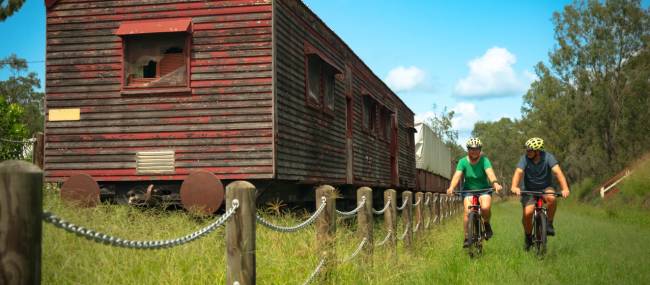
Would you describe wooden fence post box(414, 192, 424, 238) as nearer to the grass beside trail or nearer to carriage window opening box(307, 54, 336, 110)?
the grass beside trail

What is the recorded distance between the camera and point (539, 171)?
889 centimetres

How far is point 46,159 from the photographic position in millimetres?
11344

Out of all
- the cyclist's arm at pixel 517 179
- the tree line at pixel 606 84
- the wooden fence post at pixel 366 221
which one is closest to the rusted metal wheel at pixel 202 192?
the wooden fence post at pixel 366 221

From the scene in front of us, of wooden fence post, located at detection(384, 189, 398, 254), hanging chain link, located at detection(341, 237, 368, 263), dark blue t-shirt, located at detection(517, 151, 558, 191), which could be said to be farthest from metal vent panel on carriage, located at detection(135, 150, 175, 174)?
dark blue t-shirt, located at detection(517, 151, 558, 191)

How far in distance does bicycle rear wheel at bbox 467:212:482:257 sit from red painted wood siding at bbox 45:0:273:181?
11.4 ft

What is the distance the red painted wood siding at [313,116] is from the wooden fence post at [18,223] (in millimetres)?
8533

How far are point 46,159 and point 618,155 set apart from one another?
3869 centimetres

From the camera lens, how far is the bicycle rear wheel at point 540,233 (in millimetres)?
8680

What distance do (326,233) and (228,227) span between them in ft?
6.76

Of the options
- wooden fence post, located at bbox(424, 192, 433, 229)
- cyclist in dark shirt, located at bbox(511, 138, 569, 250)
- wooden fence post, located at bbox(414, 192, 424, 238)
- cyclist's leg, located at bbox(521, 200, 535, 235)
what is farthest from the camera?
wooden fence post, located at bbox(424, 192, 433, 229)

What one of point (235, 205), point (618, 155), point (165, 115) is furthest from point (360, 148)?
point (618, 155)

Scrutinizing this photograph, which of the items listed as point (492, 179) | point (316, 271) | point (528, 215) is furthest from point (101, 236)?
point (528, 215)

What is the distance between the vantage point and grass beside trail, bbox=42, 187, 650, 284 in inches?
205

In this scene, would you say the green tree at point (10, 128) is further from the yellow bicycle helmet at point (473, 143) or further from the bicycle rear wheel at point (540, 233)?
the bicycle rear wheel at point (540, 233)
